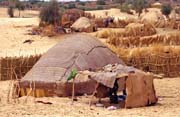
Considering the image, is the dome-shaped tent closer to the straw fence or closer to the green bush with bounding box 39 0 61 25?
the straw fence

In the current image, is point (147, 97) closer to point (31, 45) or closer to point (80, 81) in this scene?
point (80, 81)

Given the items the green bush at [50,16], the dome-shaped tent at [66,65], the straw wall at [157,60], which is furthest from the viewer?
the green bush at [50,16]

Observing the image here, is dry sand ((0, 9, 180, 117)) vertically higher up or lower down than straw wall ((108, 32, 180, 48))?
higher up

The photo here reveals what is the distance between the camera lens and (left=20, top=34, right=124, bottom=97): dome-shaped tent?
1531 centimetres

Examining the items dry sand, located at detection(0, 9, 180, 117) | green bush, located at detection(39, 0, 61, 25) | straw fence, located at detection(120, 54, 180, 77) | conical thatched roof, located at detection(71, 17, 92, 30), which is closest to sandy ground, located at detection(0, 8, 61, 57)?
green bush, located at detection(39, 0, 61, 25)

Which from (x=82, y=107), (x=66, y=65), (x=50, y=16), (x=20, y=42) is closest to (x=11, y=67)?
(x=66, y=65)

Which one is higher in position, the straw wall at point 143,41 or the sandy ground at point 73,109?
the sandy ground at point 73,109

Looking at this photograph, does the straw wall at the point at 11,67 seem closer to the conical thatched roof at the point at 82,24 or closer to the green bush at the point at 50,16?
the conical thatched roof at the point at 82,24

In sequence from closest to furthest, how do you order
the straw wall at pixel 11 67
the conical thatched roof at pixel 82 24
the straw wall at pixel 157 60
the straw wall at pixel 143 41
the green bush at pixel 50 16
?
the straw wall at pixel 11 67, the straw wall at pixel 157 60, the straw wall at pixel 143 41, the conical thatched roof at pixel 82 24, the green bush at pixel 50 16

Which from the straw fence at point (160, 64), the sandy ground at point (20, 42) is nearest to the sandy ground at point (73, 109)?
the straw fence at point (160, 64)

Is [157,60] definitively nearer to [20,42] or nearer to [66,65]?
[66,65]

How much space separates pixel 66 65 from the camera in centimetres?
1584

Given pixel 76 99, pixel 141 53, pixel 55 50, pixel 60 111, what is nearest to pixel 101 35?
pixel 141 53

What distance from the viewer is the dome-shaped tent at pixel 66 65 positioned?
50.2 feet
